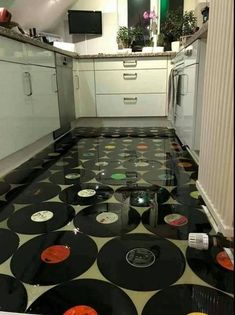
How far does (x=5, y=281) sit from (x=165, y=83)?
2995mm

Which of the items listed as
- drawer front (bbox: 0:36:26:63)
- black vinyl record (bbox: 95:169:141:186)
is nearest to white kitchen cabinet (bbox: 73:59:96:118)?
drawer front (bbox: 0:36:26:63)

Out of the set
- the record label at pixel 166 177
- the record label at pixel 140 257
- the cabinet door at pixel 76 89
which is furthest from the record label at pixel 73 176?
the cabinet door at pixel 76 89

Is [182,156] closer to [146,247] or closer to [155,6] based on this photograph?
[146,247]

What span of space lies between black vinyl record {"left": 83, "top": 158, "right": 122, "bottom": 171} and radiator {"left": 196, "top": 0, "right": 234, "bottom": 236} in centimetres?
111

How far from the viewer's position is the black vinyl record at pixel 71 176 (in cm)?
176

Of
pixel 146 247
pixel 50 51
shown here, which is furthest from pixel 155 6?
pixel 146 247

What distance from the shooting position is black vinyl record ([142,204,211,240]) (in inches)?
44.9

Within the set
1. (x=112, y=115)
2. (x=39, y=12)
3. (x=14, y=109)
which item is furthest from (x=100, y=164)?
(x=39, y=12)

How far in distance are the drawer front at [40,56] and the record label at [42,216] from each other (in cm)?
131

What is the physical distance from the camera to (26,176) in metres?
1.88

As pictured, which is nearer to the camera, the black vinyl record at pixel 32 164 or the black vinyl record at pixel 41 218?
the black vinyl record at pixel 41 218

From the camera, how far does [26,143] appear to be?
2086 mm

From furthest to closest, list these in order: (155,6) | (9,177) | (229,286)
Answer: (155,6) → (9,177) → (229,286)

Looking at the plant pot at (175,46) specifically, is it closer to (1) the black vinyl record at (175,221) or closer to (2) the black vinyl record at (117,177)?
(2) the black vinyl record at (117,177)
